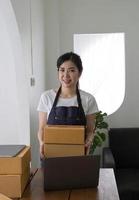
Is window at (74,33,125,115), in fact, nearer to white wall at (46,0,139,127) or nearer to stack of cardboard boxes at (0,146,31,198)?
white wall at (46,0,139,127)

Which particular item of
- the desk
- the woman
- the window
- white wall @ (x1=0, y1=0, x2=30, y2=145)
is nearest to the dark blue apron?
the woman

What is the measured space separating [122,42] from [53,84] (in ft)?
3.23

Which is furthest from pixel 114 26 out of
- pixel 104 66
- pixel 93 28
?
pixel 104 66

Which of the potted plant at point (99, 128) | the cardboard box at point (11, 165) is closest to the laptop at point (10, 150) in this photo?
the cardboard box at point (11, 165)

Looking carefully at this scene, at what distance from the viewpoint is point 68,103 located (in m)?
2.04

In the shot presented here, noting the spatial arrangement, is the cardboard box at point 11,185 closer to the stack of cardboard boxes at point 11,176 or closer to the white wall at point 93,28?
the stack of cardboard boxes at point 11,176

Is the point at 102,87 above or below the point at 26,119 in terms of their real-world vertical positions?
above

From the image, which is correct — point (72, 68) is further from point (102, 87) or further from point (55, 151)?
point (102, 87)

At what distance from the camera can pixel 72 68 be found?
6.62 ft

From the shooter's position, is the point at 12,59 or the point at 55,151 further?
the point at 12,59

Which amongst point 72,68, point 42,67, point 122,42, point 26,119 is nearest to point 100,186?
point 72,68

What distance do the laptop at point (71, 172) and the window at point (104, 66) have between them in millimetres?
2451

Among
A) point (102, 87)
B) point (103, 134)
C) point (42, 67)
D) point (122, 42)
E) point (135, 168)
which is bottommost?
point (135, 168)

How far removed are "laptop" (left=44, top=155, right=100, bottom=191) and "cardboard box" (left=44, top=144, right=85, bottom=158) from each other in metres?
0.15
